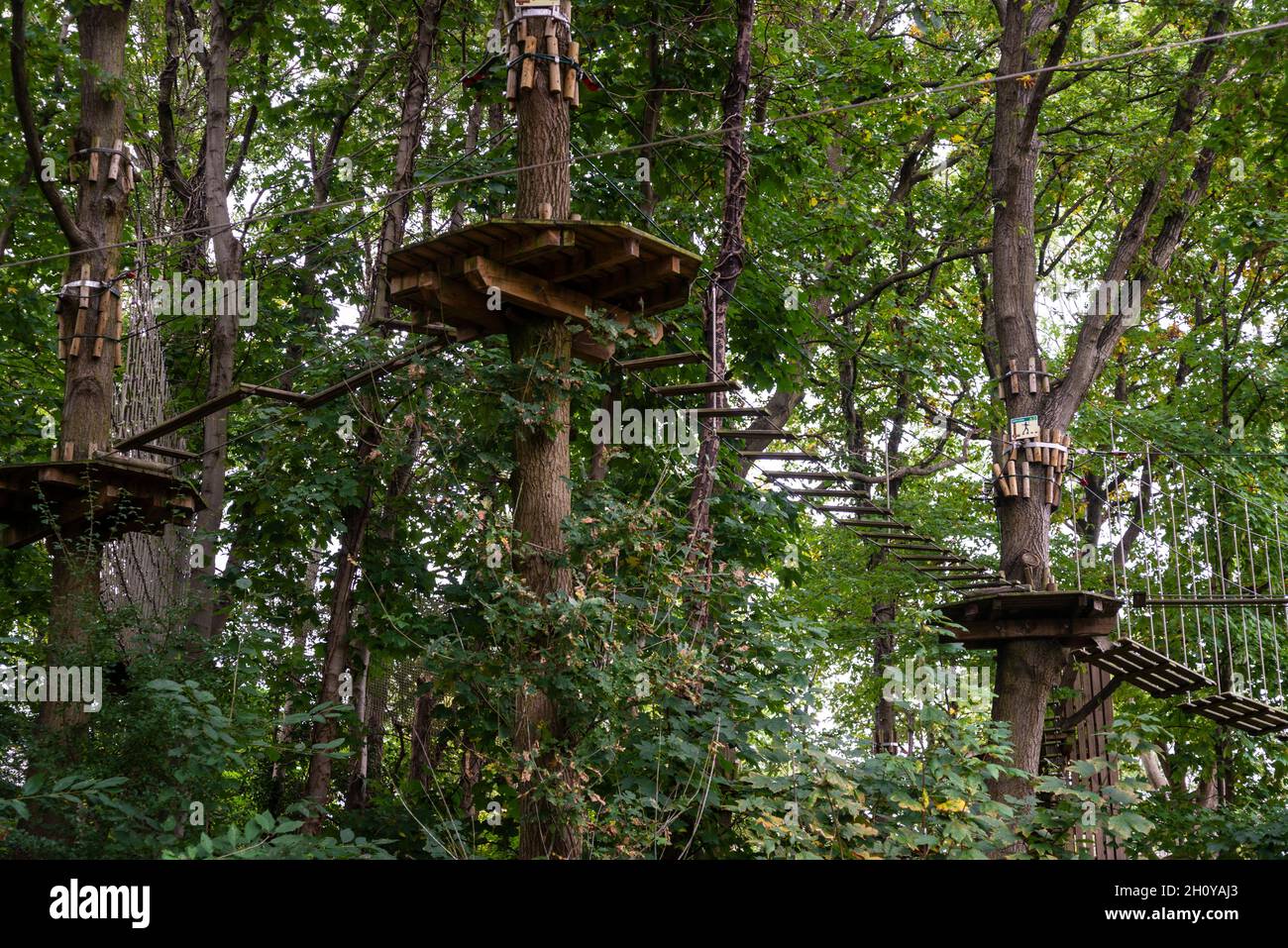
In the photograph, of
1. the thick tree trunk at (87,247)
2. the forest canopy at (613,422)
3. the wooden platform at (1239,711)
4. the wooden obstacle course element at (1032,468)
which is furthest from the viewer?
the wooden obstacle course element at (1032,468)

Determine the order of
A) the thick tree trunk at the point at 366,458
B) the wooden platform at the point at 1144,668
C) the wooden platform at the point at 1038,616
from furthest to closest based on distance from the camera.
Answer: the wooden platform at the point at 1144,668 < the wooden platform at the point at 1038,616 < the thick tree trunk at the point at 366,458

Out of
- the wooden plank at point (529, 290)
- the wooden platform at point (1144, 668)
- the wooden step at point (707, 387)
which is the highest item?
the wooden plank at point (529, 290)

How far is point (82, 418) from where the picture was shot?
30.5ft

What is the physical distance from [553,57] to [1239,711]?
8757mm

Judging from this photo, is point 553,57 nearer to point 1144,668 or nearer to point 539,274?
point 539,274

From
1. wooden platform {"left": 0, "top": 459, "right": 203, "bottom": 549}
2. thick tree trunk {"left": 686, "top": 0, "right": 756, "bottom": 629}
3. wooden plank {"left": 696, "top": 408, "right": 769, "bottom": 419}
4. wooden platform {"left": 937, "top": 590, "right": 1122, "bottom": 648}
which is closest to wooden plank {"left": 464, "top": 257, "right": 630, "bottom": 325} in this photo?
wooden plank {"left": 696, "top": 408, "right": 769, "bottom": 419}

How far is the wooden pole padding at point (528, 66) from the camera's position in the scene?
834 centimetres

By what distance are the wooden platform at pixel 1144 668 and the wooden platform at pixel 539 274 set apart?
18.8 ft

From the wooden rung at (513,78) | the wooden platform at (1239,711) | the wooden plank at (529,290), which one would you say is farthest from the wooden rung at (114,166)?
the wooden platform at (1239,711)

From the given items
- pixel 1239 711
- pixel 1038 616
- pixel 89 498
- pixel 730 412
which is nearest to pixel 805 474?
pixel 730 412

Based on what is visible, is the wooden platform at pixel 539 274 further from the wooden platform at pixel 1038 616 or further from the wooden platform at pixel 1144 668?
the wooden platform at pixel 1144 668

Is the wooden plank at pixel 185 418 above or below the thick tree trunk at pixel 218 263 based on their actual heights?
below
